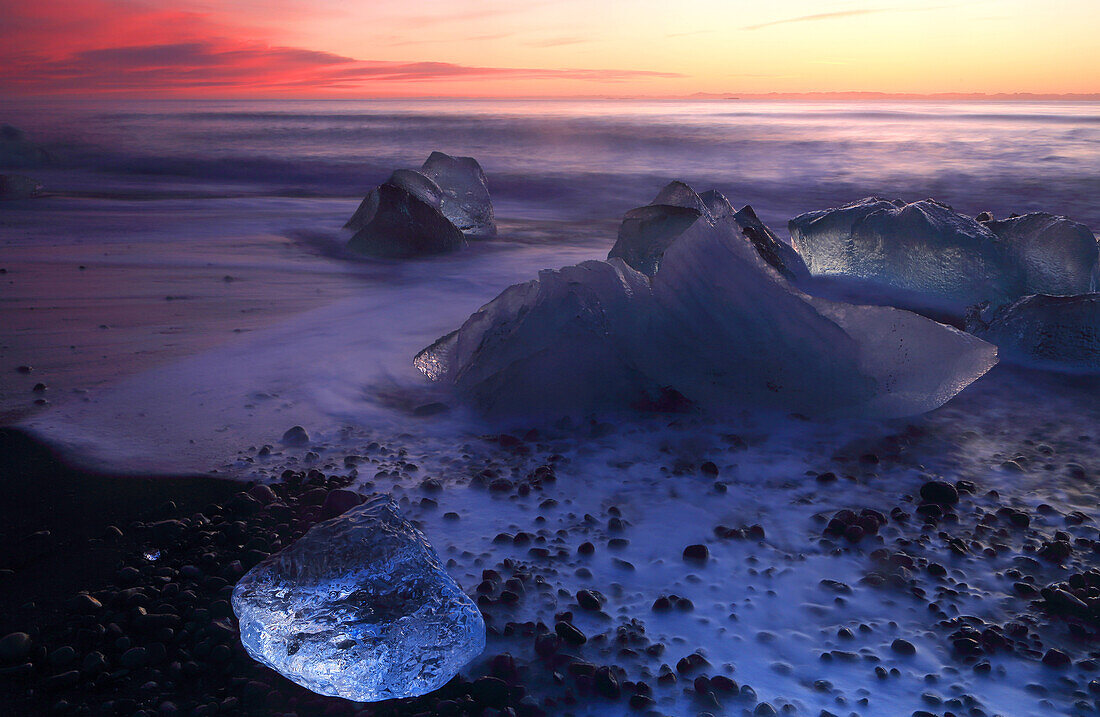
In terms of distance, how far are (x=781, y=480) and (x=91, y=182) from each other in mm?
13738

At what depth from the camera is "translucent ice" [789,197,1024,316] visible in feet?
14.0

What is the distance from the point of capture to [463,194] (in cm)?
755

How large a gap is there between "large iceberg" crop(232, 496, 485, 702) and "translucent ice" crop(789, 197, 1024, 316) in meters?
3.88

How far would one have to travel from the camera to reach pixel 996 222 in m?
4.62

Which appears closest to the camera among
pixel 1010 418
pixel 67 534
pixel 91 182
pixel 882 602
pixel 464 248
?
pixel 882 602

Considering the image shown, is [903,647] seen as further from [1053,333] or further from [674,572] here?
[1053,333]

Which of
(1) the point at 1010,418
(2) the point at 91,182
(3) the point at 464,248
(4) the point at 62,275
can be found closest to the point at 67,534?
(1) the point at 1010,418

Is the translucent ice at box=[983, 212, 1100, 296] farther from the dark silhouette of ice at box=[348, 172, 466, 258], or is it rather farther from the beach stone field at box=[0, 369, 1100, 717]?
the dark silhouette of ice at box=[348, 172, 466, 258]

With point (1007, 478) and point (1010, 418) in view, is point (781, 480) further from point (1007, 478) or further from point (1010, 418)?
point (1010, 418)

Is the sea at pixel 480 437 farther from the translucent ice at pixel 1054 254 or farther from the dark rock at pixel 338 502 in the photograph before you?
the translucent ice at pixel 1054 254

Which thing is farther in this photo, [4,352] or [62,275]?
[62,275]

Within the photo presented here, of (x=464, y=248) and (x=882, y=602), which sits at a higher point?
(x=464, y=248)

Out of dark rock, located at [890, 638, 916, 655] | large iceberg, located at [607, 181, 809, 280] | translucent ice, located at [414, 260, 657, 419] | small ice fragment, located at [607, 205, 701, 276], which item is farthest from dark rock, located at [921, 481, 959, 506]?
small ice fragment, located at [607, 205, 701, 276]

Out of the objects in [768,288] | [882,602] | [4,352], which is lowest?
[882,602]
